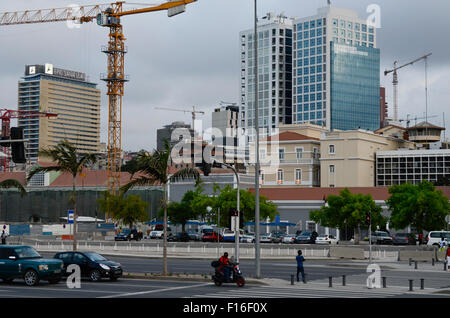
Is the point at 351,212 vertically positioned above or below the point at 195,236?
above

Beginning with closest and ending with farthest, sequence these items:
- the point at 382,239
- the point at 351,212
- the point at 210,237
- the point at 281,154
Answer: the point at 382,239 → the point at 351,212 → the point at 210,237 → the point at 281,154

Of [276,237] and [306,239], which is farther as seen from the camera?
[276,237]

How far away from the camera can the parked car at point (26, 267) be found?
2878cm

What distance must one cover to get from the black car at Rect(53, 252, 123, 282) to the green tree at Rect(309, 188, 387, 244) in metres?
48.8

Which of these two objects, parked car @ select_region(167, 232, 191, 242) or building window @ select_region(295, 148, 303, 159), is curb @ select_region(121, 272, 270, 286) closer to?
parked car @ select_region(167, 232, 191, 242)

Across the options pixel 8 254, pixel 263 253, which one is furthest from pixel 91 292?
pixel 263 253

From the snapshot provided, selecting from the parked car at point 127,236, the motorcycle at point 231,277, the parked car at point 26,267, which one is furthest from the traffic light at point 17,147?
the parked car at point 127,236

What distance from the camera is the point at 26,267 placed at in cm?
2884

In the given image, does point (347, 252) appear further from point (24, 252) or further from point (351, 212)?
point (24, 252)

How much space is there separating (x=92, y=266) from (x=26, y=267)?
3.69 m

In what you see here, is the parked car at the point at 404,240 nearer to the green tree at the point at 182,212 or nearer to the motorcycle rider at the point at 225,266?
the green tree at the point at 182,212

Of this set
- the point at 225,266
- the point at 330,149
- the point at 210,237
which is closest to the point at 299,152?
the point at 330,149
